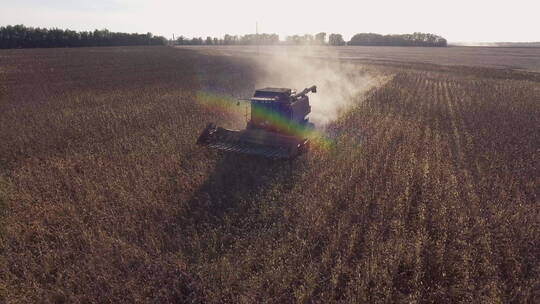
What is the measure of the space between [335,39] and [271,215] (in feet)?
552

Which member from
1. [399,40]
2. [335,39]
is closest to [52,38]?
[335,39]

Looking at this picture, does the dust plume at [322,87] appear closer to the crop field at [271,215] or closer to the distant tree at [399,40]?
the crop field at [271,215]

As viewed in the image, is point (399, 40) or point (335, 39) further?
point (335, 39)

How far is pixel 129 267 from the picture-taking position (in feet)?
15.3

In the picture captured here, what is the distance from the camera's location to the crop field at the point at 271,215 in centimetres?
429

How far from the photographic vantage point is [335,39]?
523 feet

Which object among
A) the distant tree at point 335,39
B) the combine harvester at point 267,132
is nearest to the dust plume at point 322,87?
the combine harvester at point 267,132

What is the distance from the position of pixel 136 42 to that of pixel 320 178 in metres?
113

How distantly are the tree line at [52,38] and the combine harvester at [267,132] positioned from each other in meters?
91.0

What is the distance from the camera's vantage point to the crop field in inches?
169

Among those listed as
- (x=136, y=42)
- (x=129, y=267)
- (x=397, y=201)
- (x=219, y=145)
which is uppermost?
(x=136, y=42)

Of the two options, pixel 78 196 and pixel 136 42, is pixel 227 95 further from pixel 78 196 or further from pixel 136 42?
pixel 136 42

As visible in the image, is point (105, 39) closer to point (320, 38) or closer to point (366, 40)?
point (320, 38)

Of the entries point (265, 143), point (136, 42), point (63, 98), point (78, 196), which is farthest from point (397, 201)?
point (136, 42)
